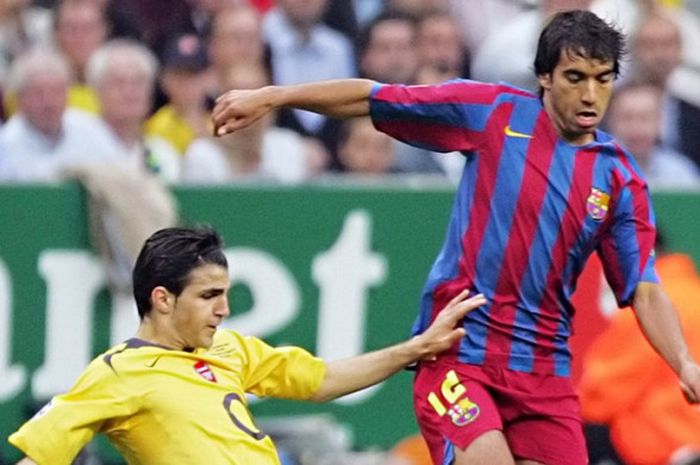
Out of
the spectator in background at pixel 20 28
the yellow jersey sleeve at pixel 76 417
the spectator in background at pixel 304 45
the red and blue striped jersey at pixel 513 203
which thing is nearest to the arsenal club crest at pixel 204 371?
the yellow jersey sleeve at pixel 76 417

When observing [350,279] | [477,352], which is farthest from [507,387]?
[350,279]

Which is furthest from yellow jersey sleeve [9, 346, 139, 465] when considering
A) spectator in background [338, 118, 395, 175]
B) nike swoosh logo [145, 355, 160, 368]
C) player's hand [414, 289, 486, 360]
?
spectator in background [338, 118, 395, 175]

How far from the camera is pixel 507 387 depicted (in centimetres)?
554

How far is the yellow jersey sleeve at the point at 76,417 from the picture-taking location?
5.01 meters

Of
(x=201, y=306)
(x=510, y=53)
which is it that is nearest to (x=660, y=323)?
(x=201, y=306)

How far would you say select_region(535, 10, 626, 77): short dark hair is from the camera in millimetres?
5316

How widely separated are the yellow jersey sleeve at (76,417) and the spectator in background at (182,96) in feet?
11.9

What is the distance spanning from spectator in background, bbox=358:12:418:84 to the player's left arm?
3824 millimetres

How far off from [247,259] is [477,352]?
293cm

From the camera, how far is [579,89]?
5324mm

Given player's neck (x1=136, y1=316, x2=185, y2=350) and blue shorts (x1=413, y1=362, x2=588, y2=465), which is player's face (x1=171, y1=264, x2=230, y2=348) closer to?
player's neck (x1=136, y1=316, x2=185, y2=350)

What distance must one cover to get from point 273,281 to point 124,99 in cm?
116

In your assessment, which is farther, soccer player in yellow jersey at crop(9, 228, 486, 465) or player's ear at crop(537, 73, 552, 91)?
player's ear at crop(537, 73, 552, 91)

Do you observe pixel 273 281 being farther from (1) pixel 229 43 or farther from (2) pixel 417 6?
(2) pixel 417 6
